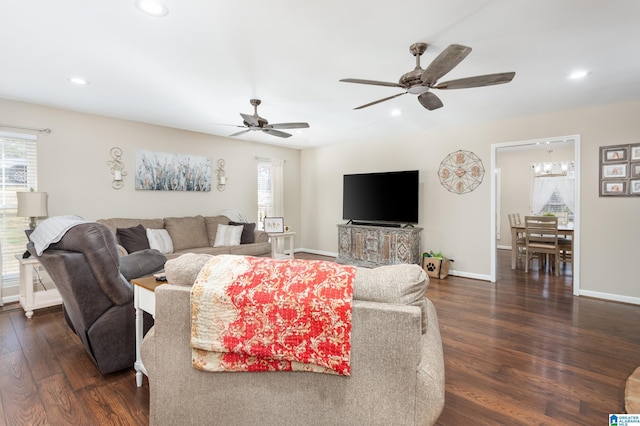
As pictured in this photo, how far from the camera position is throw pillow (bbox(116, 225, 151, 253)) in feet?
13.2

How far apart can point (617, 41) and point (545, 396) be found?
2665 mm

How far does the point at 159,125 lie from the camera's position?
494 centimetres

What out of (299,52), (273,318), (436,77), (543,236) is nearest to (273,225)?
(299,52)

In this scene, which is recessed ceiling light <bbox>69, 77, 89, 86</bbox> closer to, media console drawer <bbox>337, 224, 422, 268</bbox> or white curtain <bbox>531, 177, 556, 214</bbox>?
media console drawer <bbox>337, 224, 422, 268</bbox>

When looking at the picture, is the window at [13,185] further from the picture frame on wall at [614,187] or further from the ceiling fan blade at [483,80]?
the picture frame on wall at [614,187]

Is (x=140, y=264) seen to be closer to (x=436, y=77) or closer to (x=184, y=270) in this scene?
(x=184, y=270)

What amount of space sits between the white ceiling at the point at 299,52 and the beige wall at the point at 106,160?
0.22 metres

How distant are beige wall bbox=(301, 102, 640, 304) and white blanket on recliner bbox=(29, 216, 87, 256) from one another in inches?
187

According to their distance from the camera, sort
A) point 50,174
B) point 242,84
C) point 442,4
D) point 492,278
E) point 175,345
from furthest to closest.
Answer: point 492,278, point 50,174, point 242,84, point 442,4, point 175,345

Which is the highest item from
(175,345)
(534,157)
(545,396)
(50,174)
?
(534,157)

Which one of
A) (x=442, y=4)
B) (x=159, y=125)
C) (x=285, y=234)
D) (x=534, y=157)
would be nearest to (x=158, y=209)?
(x=159, y=125)

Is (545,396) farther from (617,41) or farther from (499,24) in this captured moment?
(617,41)

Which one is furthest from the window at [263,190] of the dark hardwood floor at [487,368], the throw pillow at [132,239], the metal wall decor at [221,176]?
the dark hardwood floor at [487,368]

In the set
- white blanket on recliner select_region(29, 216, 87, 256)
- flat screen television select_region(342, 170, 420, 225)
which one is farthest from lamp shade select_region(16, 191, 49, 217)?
flat screen television select_region(342, 170, 420, 225)
